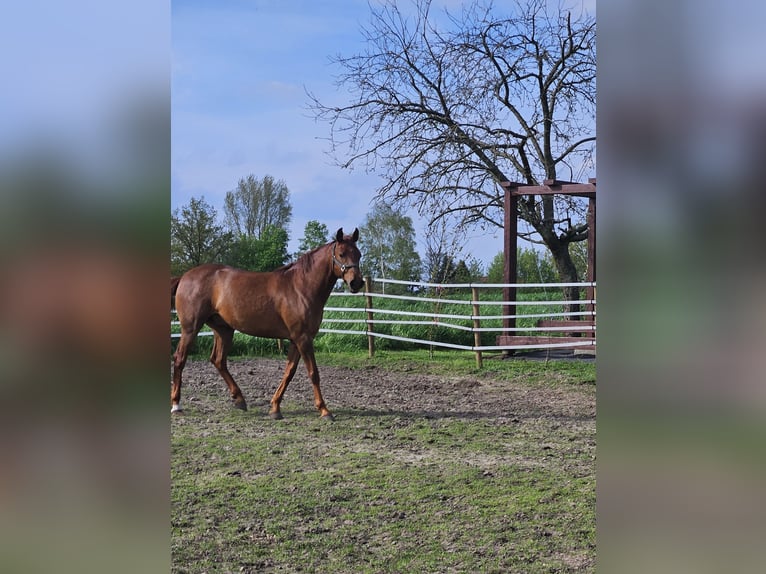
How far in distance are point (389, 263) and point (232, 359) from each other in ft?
43.1

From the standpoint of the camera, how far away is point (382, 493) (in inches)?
123

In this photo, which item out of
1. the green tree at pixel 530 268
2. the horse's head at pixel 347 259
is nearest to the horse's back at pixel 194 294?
the horse's head at pixel 347 259

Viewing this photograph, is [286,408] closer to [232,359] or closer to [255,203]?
[232,359]

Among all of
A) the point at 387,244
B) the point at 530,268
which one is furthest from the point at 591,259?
the point at 387,244

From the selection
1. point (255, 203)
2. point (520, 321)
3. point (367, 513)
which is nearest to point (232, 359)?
point (520, 321)

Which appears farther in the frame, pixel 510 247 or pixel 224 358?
pixel 510 247

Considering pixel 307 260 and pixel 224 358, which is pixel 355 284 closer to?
pixel 307 260

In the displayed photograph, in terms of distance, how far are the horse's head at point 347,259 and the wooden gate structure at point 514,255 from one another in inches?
108

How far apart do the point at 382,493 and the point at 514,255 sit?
5.10 meters

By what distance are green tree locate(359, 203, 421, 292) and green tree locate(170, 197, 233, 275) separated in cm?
619

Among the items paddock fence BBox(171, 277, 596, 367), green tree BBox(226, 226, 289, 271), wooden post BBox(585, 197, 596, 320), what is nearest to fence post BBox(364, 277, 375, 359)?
paddock fence BBox(171, 277, 596, 367)

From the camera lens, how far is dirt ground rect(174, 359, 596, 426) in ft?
16.6
